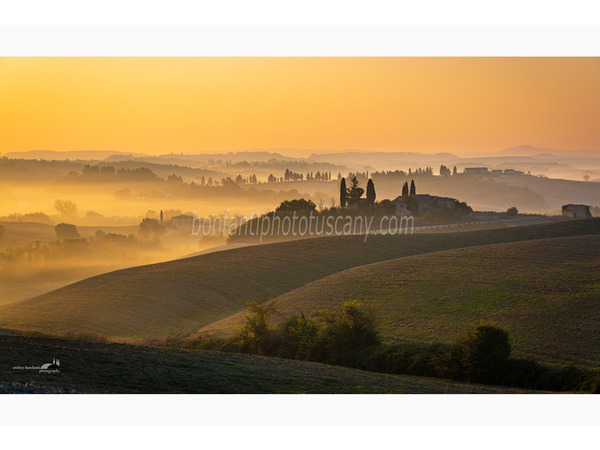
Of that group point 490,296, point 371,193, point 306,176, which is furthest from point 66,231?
point 490,296

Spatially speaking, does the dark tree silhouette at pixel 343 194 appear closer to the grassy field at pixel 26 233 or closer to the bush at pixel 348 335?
the grassy field at pixel 26 233

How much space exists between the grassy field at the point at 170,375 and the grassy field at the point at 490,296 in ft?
28.9

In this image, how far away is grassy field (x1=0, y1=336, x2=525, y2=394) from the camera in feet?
69.3

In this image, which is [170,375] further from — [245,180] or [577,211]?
[577,211]

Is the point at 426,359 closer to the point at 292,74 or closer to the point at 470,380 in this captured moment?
the point at 470,380

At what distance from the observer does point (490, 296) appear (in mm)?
40281

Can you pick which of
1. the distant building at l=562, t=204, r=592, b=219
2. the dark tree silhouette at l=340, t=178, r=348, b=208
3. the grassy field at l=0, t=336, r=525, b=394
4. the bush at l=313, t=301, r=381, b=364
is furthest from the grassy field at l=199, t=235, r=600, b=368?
the dark tree silhouette at l=340, t=178, r=348, b=208

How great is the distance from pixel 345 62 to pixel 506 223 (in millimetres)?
70769

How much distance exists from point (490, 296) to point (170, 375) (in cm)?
2426

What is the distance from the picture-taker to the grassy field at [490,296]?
3306 cm

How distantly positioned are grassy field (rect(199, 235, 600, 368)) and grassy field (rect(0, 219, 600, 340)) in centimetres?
251

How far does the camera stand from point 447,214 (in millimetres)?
104875

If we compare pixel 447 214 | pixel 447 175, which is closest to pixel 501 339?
pixel 447 214

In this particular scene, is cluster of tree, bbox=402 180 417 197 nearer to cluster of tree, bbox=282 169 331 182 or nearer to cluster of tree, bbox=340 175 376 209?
cluster of tree, bbox=340 175 376 209
